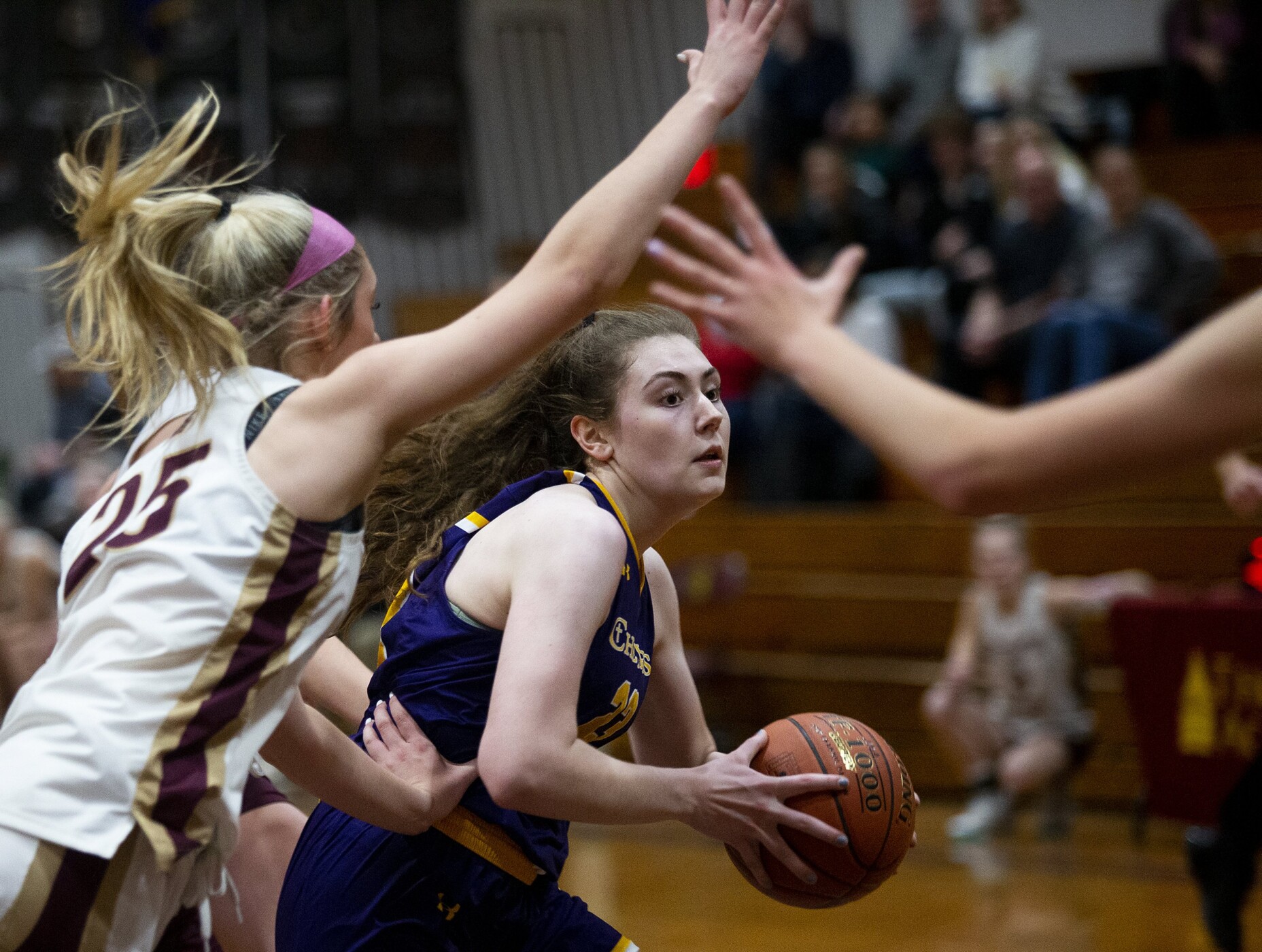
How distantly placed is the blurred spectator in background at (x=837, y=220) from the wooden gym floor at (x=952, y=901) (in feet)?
10.3

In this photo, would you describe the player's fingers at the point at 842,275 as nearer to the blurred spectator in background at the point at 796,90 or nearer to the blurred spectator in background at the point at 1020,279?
the blurred spectator in background at the point at 1020,279

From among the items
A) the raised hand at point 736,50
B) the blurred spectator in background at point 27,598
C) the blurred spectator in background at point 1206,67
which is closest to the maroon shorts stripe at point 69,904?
the raised hand at point 736,50

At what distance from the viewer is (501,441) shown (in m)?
2.57

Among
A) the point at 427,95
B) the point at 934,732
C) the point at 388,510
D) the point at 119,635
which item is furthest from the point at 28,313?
the point at 119,635

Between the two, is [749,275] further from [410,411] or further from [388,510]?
[388,510]

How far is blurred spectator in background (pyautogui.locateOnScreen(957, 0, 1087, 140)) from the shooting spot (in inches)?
304

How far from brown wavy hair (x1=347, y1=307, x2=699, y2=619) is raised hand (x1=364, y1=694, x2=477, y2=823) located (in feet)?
1.27

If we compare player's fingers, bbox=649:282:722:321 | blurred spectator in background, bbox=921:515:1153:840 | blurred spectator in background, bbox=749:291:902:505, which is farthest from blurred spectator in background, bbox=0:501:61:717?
player's fingers, bbox=649:282:722:321

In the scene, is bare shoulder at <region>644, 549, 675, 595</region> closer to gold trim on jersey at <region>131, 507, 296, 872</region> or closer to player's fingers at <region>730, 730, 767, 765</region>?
player's fingers at <region>730, 730, 767, 765</region>

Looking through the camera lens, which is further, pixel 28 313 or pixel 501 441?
pixel 28 313

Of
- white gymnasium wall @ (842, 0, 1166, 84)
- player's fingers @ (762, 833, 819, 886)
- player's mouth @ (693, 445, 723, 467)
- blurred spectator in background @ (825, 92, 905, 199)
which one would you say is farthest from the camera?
white gymnasium wall @ (842, 0, 1166, 84)

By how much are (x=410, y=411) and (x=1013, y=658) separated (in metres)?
5.03

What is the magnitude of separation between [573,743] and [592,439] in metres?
0.65

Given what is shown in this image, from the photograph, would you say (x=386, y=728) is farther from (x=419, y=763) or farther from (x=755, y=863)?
(x=755, y=863)
